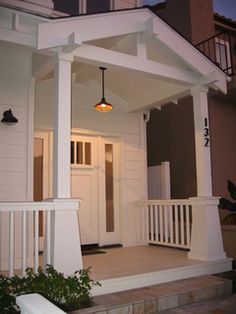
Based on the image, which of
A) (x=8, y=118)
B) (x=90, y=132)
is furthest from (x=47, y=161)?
(x=8, y=118)

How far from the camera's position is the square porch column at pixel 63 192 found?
3.65 meters

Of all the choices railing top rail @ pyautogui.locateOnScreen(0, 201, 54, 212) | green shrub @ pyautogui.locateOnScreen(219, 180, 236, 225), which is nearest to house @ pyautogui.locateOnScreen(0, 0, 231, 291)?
railing top rail @ pyautogui.locateOnScreen(0, 201, 54, 212)

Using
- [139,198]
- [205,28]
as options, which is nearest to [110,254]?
[139,198]

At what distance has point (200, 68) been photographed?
5.05 meters

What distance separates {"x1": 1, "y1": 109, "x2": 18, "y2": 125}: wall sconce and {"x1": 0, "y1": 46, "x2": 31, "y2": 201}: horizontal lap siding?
0.09 m

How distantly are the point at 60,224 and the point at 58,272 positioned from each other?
0.49m

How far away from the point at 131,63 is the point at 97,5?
2.66m

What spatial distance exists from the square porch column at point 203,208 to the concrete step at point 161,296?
1.54 feet

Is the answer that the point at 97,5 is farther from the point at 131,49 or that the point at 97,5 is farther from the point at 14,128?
the point at 14,128

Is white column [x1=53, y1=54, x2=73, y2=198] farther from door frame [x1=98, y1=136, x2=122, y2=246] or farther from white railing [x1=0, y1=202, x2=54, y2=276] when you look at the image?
door frame [x1=98, y1=136, x2=122, y2=246]

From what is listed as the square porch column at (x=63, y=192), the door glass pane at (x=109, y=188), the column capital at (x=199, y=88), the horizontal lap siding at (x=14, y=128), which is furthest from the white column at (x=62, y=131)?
the door glass pane at (x=109, y=188)

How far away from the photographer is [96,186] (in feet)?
20.7

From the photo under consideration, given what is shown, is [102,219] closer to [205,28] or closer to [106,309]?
[106,309]

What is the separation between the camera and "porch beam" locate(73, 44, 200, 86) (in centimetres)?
410
